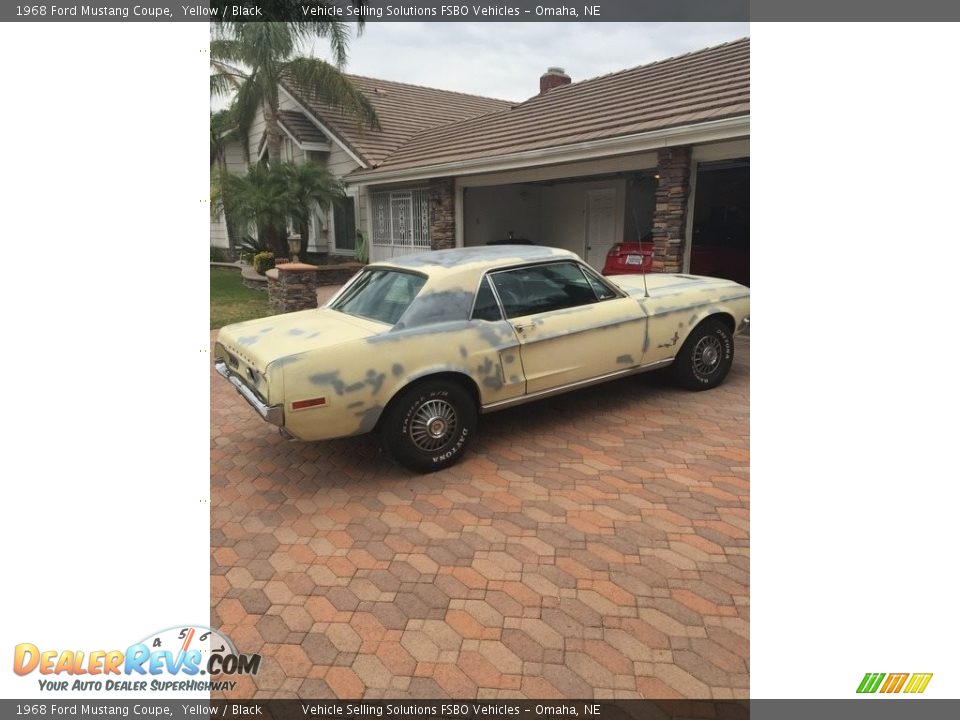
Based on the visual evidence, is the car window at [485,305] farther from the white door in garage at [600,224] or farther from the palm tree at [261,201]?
the palm tree at [261,201]

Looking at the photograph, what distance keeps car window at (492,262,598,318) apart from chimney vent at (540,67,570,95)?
487 inches

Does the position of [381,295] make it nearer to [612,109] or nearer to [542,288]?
[542,288]

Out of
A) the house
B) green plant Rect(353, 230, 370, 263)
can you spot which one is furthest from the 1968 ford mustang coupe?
green plant Rect(353, 230, 370, 263)

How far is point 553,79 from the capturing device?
1551 cm

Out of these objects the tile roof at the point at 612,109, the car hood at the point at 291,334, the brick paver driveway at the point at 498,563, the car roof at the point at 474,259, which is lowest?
the brick paver driveway at the point at 498,563

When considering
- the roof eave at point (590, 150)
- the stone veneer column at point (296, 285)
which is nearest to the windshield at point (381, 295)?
the roof eave at point (590, 150)

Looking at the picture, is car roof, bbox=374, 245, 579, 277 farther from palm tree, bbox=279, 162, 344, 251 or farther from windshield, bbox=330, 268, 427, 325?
palm tree, bbox=279, 162, 344, 251

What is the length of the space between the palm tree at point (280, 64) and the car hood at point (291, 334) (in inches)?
439

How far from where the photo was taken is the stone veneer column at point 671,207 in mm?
8219

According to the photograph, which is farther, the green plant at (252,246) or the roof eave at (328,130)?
the green plant at (252,246)

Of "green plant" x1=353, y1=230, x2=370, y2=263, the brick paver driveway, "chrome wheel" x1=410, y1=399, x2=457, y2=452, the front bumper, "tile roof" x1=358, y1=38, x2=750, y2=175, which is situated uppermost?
"tile roof" x1=358, y1=38, x2=750, y2=175

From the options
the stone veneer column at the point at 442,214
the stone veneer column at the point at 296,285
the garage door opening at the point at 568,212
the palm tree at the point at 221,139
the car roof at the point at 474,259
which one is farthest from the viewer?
the palm tree at the point at 221,139

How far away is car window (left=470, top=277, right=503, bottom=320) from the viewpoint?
4293 millimetres

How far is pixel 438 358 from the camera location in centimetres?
397
